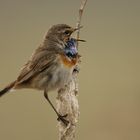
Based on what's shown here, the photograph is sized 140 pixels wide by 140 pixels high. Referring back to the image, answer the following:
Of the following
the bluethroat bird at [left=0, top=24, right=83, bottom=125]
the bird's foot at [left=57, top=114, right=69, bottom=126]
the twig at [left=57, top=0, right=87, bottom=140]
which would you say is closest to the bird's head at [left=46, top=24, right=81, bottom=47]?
the bluethroat bird at [left=0, top=24, right=83, bottom=125]

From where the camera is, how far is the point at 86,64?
39.8 feet

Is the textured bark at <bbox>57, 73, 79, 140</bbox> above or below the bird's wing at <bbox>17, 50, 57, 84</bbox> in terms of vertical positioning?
below

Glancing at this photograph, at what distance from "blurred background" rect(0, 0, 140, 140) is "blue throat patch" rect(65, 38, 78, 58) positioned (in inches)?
38.2

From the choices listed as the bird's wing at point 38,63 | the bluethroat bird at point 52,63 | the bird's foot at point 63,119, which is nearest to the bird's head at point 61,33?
the bluethroat bird at point 52,63

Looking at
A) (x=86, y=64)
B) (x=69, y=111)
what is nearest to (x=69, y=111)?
(x=69, y=111)

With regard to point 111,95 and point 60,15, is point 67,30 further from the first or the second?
point 60,15

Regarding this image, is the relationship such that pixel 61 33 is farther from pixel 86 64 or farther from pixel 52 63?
pixel 86 64

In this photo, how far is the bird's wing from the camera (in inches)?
287

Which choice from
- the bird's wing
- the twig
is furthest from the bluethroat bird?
the twig

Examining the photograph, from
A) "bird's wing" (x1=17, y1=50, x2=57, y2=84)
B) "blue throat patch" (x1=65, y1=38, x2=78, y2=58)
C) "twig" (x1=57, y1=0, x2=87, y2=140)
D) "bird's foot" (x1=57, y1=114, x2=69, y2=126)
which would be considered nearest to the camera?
"twig" (x1=57, y1=0, x2=87, y2=140)

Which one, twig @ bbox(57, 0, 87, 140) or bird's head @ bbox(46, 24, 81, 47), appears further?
bird's head @ bbox(46, 24, 81, 47)

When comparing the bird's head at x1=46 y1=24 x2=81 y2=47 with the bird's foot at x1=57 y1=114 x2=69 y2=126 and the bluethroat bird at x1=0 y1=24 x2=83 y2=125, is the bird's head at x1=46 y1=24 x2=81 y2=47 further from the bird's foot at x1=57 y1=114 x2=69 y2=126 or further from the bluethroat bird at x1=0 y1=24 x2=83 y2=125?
the bird's foot at x1=57 y1=114 x2=69 y2=126

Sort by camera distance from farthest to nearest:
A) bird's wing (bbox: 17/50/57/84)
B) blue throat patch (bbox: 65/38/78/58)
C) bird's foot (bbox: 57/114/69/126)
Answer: bird's wing (bbox: 17/50/57/84), blue throat patch (bbox: 65/38/78/58), bird's foot (bbox: 57/114/69/126)

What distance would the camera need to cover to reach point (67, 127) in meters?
6.11
